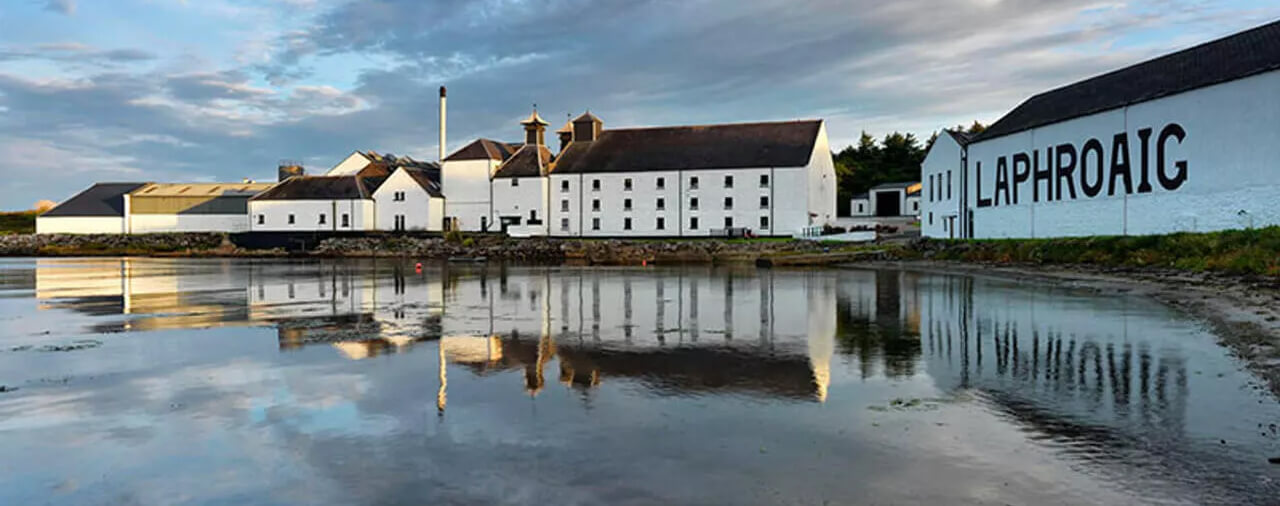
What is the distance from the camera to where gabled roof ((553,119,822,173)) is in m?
65.1

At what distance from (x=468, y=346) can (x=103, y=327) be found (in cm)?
895

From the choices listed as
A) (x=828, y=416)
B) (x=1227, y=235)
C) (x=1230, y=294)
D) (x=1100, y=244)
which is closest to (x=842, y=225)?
(x=1100, y=244)

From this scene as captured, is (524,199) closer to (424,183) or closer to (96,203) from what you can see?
(424,183)

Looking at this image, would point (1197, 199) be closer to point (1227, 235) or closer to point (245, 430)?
point (1227, 235)

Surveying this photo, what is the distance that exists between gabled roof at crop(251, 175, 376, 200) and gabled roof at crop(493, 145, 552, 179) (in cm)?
1436

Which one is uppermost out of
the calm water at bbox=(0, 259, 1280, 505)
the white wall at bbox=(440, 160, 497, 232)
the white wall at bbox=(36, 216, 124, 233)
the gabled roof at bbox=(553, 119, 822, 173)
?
the gabled roof at bbox=(553, 119, 822, 173)

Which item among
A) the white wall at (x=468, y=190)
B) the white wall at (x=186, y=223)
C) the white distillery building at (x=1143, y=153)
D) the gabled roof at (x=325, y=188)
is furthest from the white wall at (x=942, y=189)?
the white wall at (x=186, y=223)

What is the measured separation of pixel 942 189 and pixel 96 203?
89412mm

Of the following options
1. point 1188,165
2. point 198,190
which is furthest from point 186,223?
point 1188,165

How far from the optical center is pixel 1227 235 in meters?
26.9

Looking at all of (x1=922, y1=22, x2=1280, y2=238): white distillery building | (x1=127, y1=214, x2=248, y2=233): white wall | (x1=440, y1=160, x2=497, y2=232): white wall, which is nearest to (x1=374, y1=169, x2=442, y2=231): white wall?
(x1=440, y1=160, x2=497, y2=232): white wall

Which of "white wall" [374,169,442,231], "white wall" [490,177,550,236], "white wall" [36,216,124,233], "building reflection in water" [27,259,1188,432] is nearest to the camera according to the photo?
"building reflection in water" [27,259,1188,432]

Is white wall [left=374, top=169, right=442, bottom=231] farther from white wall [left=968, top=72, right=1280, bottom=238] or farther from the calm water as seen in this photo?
the calm water

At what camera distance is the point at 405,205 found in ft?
240
